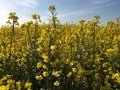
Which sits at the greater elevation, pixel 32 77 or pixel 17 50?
pixel 17 50

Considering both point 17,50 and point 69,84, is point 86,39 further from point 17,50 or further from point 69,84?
point 69,84

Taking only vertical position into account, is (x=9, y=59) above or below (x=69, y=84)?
above

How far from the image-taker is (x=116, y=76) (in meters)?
6.09

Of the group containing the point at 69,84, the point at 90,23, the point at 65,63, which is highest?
the point at 90,23

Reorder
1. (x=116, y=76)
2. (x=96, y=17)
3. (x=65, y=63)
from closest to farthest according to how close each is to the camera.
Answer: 1. (x=116, y=76)
2. (x=65, y=63)
3. (x=96, y=17)

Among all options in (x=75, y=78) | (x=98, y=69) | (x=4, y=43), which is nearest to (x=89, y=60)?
(x=98, y=69)

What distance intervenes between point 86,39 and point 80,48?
6.01ft

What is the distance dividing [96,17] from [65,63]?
10.3 feet

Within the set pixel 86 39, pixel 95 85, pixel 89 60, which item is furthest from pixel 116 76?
pixel 86 39

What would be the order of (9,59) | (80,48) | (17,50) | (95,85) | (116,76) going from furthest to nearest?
(17,50)
(80,48)
(9,59)
(95,85)
(116,76)

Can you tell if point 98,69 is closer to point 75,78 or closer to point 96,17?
point 75,78


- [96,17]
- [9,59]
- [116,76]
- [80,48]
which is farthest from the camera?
[96,17]

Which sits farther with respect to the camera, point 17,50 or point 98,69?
point 17,50

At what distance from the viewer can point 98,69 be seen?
26.0 feet
